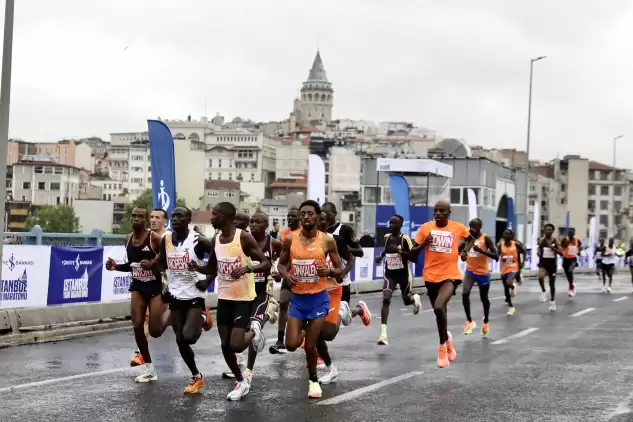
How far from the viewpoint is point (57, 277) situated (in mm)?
17875

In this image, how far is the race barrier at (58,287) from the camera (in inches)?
659

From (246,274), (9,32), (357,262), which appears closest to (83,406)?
(246,274)

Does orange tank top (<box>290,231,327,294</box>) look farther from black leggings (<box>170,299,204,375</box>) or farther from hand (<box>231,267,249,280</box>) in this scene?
black leggings (<box>170,299,204,375</box>)

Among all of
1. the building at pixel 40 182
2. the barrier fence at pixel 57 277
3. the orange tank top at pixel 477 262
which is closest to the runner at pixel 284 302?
the orange tank top at pixel 477 262

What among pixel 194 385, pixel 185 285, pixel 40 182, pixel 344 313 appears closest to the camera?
pixel 194 385

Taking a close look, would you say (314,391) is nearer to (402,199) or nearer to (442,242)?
(442,242)

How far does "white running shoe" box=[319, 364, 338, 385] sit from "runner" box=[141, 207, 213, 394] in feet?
4.35

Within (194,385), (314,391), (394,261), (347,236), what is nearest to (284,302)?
(347,236)

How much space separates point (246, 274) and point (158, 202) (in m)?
12.5

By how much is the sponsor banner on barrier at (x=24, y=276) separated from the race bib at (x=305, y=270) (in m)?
7.95

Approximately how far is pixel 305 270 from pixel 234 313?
0.76 metres

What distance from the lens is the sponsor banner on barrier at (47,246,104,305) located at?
17.8 metres

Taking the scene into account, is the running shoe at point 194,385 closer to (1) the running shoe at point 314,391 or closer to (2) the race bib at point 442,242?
(1) the running shoe at point 314,391

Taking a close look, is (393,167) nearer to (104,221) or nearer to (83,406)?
(83,406)
